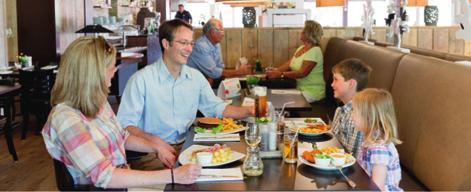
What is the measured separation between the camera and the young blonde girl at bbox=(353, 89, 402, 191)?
2332 millimetres

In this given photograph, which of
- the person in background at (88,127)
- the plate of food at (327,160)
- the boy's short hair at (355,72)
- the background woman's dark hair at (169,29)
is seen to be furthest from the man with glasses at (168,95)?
the plate of food at (327,160)

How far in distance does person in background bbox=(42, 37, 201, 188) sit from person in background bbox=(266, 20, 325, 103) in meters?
3.71

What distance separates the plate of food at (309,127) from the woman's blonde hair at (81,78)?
115 cm

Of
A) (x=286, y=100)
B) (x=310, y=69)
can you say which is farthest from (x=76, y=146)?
(x=310, y=69)

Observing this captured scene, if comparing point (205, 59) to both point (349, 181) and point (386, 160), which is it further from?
point (349, 181)

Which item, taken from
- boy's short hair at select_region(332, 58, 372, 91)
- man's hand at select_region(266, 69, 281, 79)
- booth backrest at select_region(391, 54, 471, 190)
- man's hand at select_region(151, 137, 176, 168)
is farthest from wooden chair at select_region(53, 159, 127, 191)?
man's hand at select_region(266, 69, 281, 79)

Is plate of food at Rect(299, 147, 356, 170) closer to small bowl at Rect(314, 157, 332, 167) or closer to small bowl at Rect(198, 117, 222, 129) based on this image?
small bowl at Rect(314, 157, 332, 167)

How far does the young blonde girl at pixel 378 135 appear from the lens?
233 centimetres

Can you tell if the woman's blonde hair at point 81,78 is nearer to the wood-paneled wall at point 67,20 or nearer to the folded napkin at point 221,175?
the folded napkin at point 221,175

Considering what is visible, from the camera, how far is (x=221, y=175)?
2.10m

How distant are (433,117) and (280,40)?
497 centimetres

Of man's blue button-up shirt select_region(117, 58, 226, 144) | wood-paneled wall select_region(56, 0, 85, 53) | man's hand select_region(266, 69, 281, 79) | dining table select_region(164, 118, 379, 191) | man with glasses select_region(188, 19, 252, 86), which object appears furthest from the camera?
wood-paneled wall select_region(56, 0, 85, 53)

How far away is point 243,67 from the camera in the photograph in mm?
6137

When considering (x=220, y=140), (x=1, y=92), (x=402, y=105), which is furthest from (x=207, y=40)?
(x=220, y=140)
